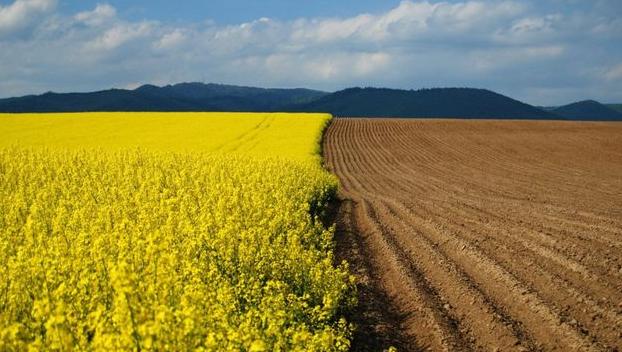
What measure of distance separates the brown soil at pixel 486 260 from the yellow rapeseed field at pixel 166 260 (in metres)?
0.98

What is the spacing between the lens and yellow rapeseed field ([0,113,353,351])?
482 centimetres

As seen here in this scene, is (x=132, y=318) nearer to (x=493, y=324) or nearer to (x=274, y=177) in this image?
(x=493, y=324)

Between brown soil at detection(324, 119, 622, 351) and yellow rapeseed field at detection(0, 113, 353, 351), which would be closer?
yellow rapeseed field at detection(0, 113, 353, 351)

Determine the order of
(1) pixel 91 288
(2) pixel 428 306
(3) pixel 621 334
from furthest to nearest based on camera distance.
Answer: (2) pixel 428 306
(3) pixel 621 334
(1) pixel 91 288

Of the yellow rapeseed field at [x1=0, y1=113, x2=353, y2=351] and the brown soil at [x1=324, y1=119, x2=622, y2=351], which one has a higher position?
the yellow rapeseed field at [x1=0, y1=113, x2=353, y2=351]

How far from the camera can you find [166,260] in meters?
7.02

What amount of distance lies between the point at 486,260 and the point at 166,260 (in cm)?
701

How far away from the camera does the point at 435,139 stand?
49406 millimetres

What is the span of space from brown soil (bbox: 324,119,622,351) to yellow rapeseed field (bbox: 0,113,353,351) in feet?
3.21

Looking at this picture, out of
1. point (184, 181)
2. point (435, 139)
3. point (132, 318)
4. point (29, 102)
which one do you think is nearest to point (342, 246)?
point (184, 181)

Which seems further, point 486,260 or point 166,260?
point 486,260

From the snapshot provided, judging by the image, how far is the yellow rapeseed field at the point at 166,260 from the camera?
4.82m

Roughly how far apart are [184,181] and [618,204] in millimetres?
14639

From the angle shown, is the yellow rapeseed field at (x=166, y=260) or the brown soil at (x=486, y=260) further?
the brown soil at (x=486, y=260)
